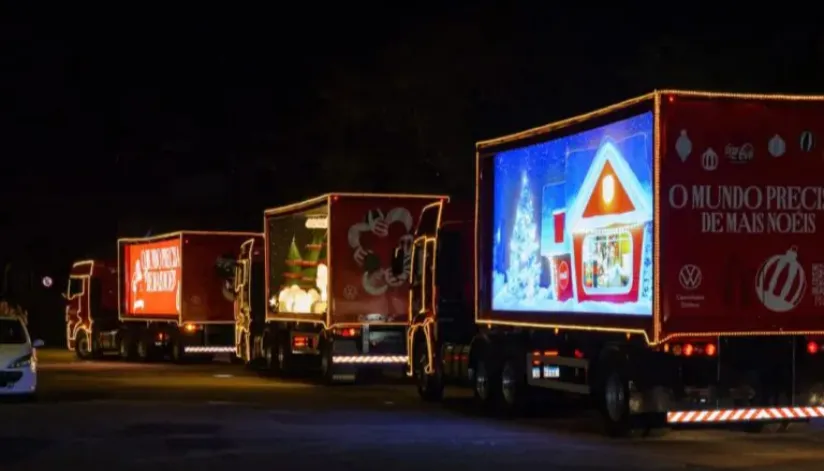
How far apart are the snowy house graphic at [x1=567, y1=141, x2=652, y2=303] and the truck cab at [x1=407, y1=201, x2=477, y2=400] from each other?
515 cm

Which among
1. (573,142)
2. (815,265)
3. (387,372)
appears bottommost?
(387,372)

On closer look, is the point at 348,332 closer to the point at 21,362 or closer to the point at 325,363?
the point at 325,363

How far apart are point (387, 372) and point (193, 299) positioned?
6.14 m

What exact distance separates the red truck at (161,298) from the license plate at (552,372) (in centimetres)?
1824

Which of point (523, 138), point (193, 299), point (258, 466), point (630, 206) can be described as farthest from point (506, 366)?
point (193, 299)

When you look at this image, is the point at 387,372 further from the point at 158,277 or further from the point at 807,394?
the point at 807,394

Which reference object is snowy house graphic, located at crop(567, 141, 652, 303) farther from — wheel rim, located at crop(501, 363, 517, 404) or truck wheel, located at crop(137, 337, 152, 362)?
truck wheel, located at crop(137, 337, 152, 362)

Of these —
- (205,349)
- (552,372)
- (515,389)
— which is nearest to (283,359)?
(205,349)

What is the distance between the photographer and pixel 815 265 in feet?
58.1

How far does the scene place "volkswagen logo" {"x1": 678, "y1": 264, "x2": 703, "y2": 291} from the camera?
17.0m

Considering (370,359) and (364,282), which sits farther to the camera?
(364,282)

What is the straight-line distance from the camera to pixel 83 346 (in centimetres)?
4512

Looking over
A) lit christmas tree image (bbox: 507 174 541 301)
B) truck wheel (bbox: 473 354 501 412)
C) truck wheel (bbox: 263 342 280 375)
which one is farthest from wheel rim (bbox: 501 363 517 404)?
truck wheel (bbox: 263 342 280 375)

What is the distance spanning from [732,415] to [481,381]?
5887 mm
